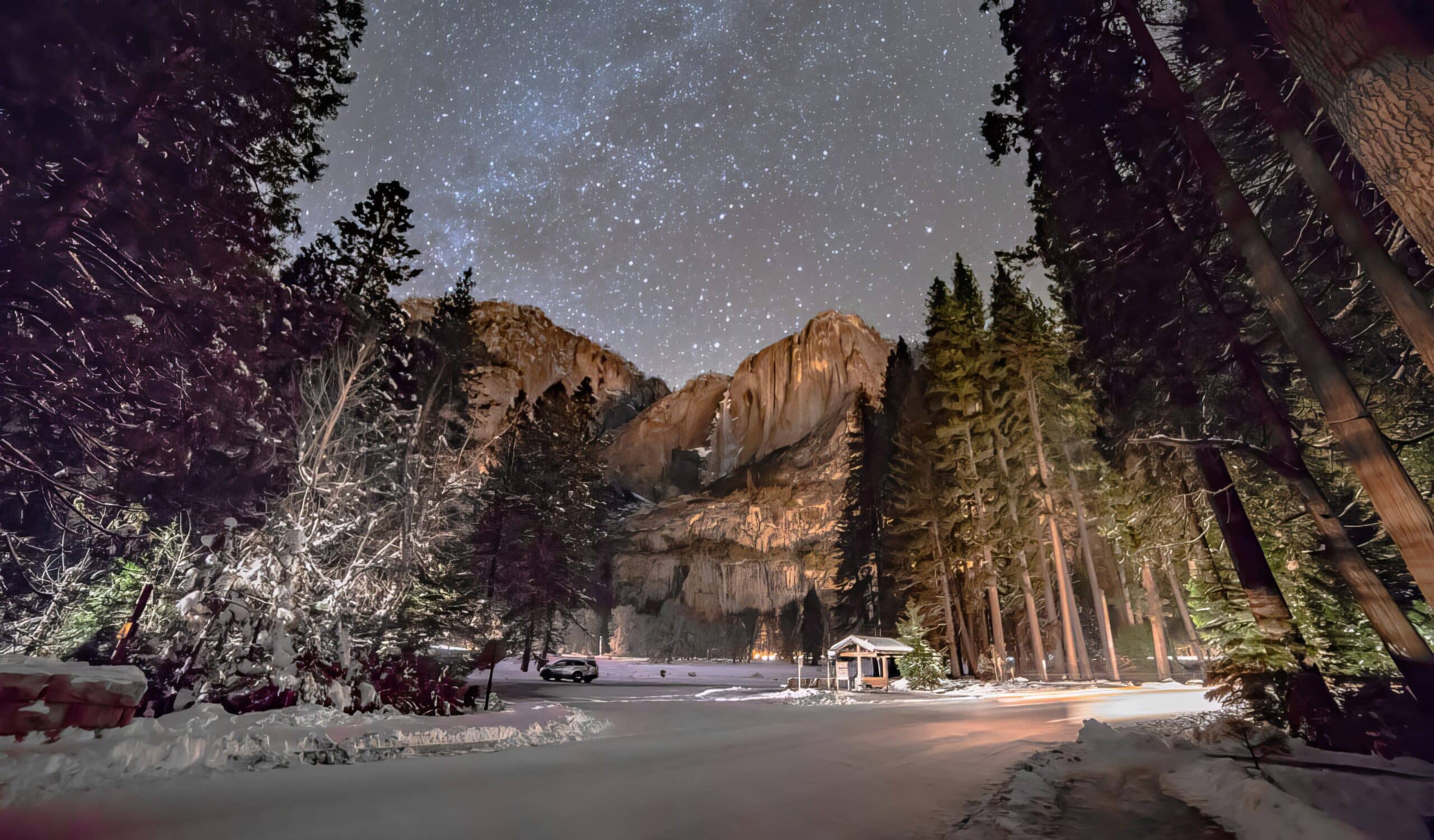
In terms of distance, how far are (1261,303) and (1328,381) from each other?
16.1 ft

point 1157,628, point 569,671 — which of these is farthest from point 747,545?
point 1157,628

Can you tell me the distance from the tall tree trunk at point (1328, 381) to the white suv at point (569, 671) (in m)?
30.3

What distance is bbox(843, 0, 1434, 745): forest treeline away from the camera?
14.0 feet

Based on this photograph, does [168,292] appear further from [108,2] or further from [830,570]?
[830,570]

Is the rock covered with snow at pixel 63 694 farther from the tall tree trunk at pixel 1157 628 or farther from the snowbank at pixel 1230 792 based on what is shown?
the tall tree trunk at pixel 1157 628

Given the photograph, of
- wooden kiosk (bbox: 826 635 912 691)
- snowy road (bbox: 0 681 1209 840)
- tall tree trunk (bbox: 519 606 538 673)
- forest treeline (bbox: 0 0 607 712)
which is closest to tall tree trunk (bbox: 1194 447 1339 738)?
snowy road (bbox: 0 681 1209 840)

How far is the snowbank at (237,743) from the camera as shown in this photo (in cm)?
484

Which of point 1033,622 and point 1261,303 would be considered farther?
point 1033,622

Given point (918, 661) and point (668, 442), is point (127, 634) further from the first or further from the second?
point (668, 442)

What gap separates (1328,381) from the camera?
18.5ft

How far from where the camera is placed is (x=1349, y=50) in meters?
3.32

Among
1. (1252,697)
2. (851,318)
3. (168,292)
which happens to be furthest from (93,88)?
(851,318)

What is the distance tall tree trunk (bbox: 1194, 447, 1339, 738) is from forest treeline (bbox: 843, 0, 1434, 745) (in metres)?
0.04

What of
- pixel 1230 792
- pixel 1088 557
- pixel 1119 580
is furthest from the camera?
pixel 1119 580
